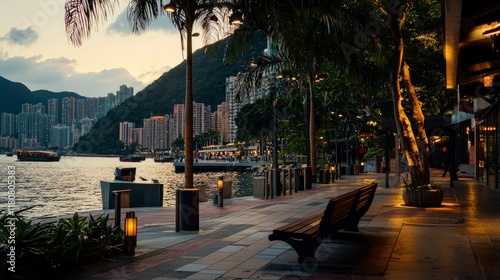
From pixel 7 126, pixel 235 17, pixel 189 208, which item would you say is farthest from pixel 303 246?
pixel 7 126

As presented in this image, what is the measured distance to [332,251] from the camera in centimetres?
A: 836

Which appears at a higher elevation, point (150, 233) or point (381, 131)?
point (381, 131)

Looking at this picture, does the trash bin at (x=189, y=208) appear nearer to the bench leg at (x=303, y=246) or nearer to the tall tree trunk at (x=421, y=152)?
the bench leg at (x=303, y=246)

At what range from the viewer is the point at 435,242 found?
357 inches

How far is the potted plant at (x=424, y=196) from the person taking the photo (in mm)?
14906

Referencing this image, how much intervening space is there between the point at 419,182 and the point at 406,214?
2150mm

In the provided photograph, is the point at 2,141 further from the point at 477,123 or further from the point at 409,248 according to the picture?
the point at 409,248

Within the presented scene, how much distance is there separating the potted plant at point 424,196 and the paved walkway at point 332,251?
103cm

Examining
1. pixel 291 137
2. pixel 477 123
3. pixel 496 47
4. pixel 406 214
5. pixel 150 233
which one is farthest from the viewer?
pixel 291 137

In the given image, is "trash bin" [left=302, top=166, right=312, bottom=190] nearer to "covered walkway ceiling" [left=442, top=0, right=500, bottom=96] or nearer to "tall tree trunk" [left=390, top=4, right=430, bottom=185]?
"covered walkway ceiling" [left=442, top=0, right=500, bottom=96]

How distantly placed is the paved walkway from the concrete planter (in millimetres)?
1022

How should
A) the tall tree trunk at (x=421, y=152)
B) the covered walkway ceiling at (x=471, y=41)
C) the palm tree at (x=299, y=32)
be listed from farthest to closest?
the tall tree trunk at (x=421, y=152) < the palm tree at (x=299, y=32) < the covered walkway ceiling at (x=471, y=41)

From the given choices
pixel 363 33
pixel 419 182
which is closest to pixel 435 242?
pixel 419 182

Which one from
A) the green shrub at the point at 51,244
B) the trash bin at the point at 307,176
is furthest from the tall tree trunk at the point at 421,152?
the trash bin at the point at 307,176
